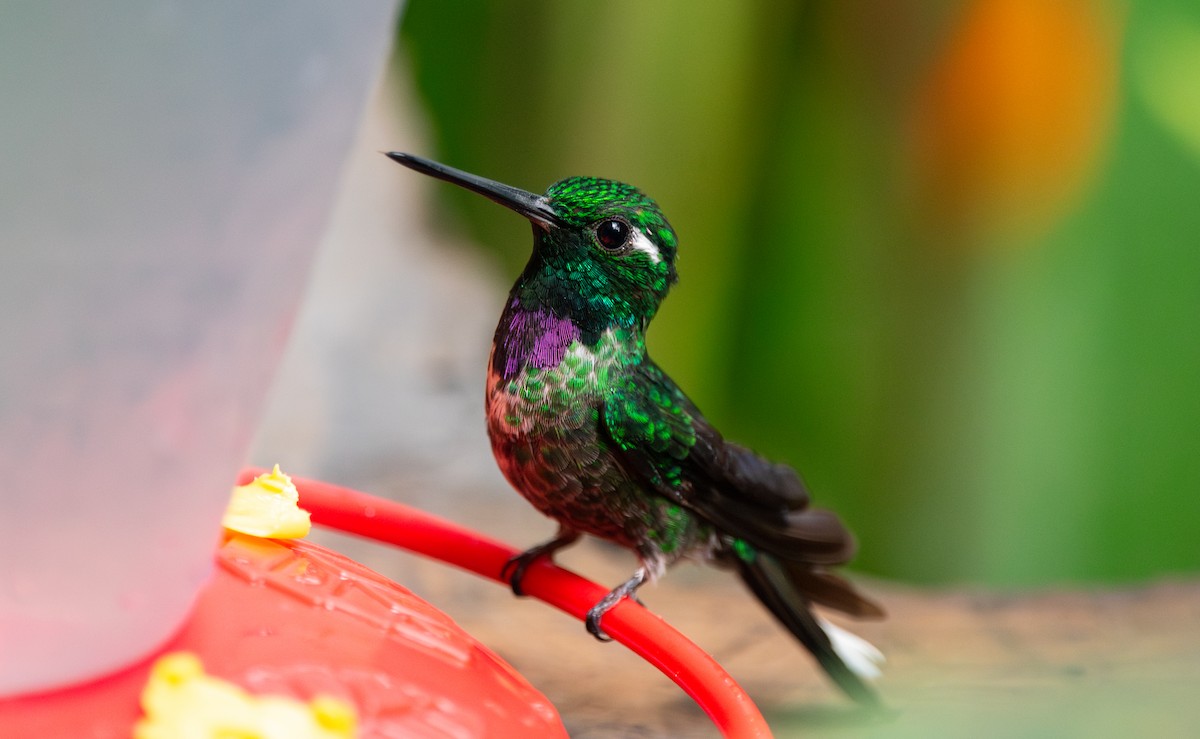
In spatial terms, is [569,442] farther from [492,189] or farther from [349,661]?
[349,661]

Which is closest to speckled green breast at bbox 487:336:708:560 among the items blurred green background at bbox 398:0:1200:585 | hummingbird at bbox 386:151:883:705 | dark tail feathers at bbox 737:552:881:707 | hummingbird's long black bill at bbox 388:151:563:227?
hummingbird at bbox 386:151:883:705

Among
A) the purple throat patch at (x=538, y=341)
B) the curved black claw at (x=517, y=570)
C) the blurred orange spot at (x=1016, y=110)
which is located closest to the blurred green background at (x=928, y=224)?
the blurred orange spot at (x=1016, y=110)

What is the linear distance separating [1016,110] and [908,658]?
87cm

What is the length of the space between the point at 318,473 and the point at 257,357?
1691 millimetres

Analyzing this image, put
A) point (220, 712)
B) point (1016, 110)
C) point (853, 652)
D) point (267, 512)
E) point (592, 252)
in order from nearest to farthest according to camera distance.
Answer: point (220, 712) → point (267, 512) → point (592, 252) → point (853, 652) → point (1016, 110)

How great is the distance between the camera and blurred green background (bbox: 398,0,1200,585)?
186 centimetres

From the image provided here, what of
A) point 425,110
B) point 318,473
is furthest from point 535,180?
point 318,473

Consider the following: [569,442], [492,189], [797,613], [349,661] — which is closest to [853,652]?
[797,613]

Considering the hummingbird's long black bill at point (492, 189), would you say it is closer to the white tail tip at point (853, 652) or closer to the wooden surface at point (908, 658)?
the wooden surface at point (908, 658)

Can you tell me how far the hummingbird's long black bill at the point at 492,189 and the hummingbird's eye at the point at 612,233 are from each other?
0.11 feet

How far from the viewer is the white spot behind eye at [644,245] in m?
0.90

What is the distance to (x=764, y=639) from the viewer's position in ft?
5.72

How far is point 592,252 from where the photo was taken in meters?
0.89

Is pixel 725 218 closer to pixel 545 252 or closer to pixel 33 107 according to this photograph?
pixel 545 252
